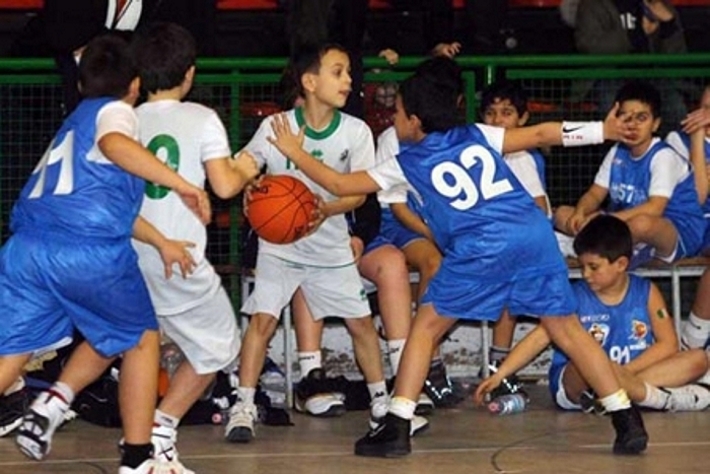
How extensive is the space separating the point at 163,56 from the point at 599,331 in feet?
10.1

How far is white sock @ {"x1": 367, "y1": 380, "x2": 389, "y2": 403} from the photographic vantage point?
10594mm

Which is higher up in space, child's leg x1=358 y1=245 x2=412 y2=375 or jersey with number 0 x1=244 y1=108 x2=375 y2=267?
jersey with number 0 x1=244 y1=108 x2=375 y2=267

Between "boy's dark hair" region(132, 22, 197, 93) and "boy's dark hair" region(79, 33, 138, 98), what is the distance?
0.39m

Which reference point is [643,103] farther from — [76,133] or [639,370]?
[76,133]

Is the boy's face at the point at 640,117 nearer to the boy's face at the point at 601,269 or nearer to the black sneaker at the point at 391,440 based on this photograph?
the boy's face at the point at 601,269

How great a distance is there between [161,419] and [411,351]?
1.25 meters

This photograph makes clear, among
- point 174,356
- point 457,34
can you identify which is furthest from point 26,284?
point 457,34

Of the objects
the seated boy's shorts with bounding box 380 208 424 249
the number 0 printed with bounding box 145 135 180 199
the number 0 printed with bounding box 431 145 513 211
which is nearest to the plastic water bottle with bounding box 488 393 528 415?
the seated boy's shorts with bounding box 380 208 424 249

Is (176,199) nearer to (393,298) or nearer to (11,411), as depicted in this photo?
(11,411)

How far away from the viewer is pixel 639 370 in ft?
35.7

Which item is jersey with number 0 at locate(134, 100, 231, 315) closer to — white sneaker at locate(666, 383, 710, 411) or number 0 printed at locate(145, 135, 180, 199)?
number 0 printed at locate(145, 135, 180, 199)

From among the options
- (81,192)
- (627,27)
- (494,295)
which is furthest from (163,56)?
(627,27)

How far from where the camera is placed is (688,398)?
10.9 m

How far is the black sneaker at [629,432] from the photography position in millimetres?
9578
